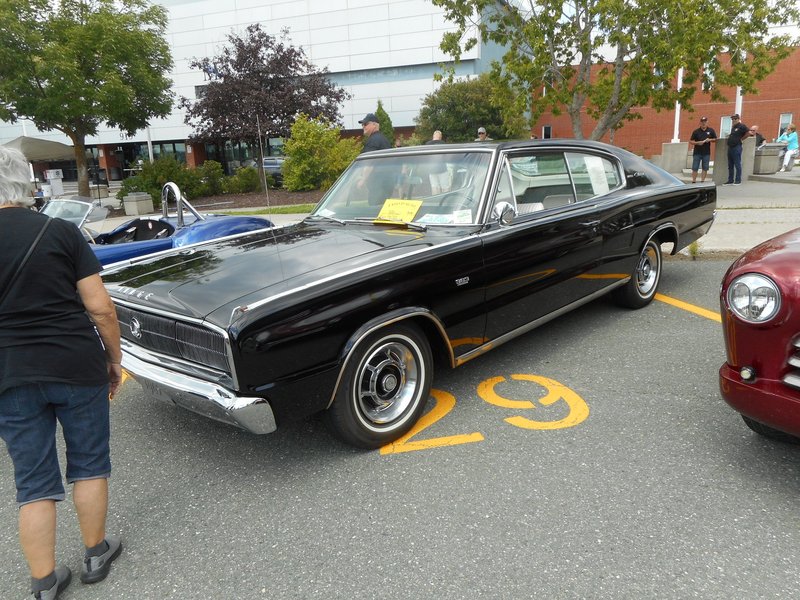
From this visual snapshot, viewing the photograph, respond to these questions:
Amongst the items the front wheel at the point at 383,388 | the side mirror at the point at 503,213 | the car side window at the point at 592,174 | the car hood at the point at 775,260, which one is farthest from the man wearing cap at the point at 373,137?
the car hood at the point at 775,260

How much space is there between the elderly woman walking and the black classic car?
51 centimetres

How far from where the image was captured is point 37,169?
45188 mm

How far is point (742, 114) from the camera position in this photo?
3591 cm

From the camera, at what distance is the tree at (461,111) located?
32250 millimetres

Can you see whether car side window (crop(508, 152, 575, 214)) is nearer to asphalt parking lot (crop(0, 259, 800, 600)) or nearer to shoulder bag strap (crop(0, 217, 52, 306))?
asphalt parking lot (crop(0, 259, 800, 600))

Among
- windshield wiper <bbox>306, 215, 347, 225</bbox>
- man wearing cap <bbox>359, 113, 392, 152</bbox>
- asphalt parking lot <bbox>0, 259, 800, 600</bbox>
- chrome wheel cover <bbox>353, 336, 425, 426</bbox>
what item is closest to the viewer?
asphalt parking lot <bbox>0, 259, 800, 600</bbox>

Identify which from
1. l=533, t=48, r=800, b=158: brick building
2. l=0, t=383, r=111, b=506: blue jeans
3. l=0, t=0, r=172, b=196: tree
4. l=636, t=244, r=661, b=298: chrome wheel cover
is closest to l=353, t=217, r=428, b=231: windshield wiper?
l=0, t=383, r=111, b=506: blue jeans

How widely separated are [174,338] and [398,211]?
1768 mm

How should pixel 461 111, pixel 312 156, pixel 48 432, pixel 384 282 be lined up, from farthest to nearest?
pixel 461 111 < pixel 312 156 < pixel 384 282 < pixel 48 432

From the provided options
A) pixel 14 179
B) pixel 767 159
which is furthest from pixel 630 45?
pixel 14 179

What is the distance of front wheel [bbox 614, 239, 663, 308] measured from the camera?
5.14 m

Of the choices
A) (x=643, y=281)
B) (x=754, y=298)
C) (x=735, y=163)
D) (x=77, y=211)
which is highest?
(x=77, y=211)

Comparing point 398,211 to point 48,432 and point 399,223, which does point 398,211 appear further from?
point 48,432

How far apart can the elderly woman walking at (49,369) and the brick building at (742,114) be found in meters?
37.0
